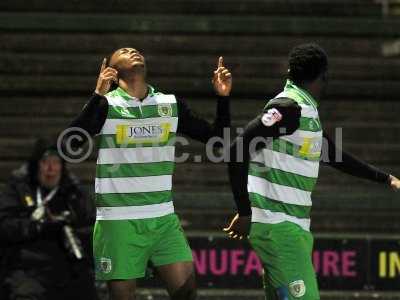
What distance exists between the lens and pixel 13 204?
789 centimetres

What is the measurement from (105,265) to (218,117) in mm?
966

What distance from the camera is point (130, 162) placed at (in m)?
5.75

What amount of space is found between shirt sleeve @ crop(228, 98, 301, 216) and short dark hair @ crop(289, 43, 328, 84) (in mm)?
221

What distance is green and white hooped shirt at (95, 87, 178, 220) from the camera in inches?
226

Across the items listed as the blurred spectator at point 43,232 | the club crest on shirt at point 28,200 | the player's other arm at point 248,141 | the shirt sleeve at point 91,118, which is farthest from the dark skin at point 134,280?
the club crest on shirt at point 28,200

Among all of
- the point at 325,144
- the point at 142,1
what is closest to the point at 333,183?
the point at 142,1

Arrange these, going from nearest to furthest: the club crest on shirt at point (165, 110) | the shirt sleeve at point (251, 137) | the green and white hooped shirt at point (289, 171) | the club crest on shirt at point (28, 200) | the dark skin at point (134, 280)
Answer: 1. the shirt sleeve at point (251, 137)
2. the green and white hooped shirt at point (289, 171)
3. the dark skin at point (134, 280)
4. the club crest on shirt at point (165, 110)
5. the club crest on shirt at point (28, 200)

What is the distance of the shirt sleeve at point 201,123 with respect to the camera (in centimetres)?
593

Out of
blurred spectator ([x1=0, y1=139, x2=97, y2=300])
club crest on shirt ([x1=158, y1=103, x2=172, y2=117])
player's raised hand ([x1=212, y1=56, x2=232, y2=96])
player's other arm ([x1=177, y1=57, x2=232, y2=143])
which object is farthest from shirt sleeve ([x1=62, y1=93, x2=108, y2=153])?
blurred spectator ([x1=0, y1=139, x2=97, y2=300])

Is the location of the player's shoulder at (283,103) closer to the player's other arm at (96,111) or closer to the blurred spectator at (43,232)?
the player's other arm at (96,111)

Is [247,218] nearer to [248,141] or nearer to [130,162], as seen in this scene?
[248,141]

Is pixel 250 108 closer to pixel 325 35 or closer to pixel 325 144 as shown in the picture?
pixel 325 35

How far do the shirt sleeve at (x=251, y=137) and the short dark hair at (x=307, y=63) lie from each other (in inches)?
8.7

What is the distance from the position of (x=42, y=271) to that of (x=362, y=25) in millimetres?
4658
